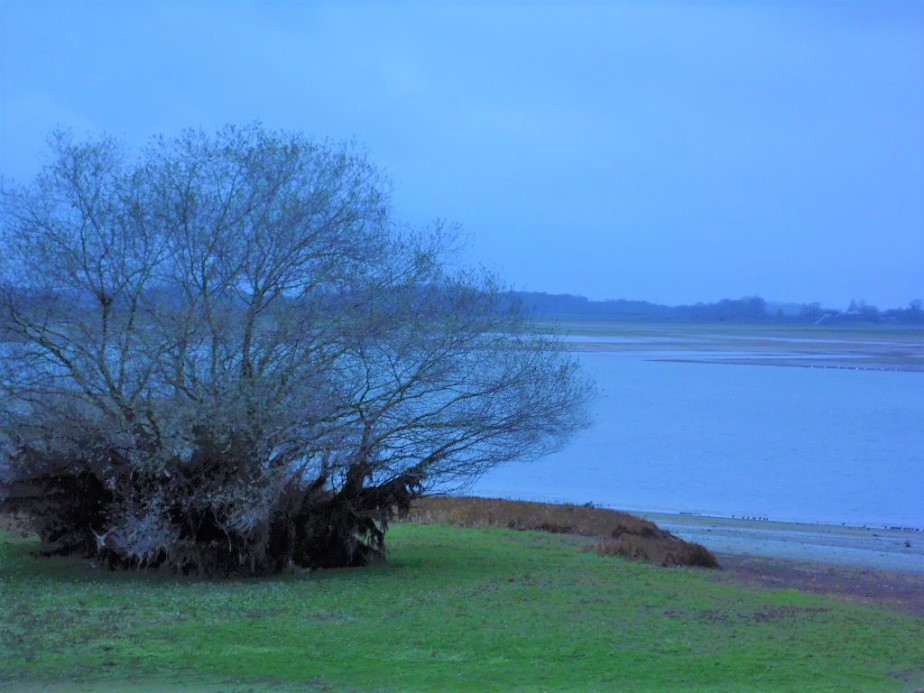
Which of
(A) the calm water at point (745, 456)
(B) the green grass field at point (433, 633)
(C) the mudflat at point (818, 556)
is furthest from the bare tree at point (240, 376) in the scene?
(A) the calm water at point (745, 456)

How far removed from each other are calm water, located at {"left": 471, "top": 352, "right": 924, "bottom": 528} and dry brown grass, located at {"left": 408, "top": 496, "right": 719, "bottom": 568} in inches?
212

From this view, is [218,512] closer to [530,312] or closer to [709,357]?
[530,312]

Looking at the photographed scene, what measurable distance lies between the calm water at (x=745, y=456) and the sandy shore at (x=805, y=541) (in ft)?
6.52

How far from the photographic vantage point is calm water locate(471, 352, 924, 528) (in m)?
35.8

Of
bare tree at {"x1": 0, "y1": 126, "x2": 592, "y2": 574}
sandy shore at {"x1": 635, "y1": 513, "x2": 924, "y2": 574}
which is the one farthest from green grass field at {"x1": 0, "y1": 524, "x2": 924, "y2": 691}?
sandy shore at {"x1": 635, "y1": 513, "x2": 924, "y2": 574}

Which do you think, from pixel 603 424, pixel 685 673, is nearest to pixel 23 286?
pixel 685 673

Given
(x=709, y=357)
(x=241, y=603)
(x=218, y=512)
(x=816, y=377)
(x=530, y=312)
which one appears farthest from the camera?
(x=709, y=357)

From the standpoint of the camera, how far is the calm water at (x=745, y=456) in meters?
35.8

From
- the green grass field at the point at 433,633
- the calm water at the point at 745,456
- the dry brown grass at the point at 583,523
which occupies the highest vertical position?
the green grass field at the point at 433,633

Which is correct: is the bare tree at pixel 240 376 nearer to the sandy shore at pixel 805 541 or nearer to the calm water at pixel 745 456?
the sandy shore at pixel 805 541

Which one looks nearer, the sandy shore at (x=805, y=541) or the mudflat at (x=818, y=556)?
the mudflat at (x=818, y=556)

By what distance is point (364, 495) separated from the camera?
53.7ft

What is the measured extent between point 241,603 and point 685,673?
16.7 feet

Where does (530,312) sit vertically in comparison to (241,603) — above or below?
above
